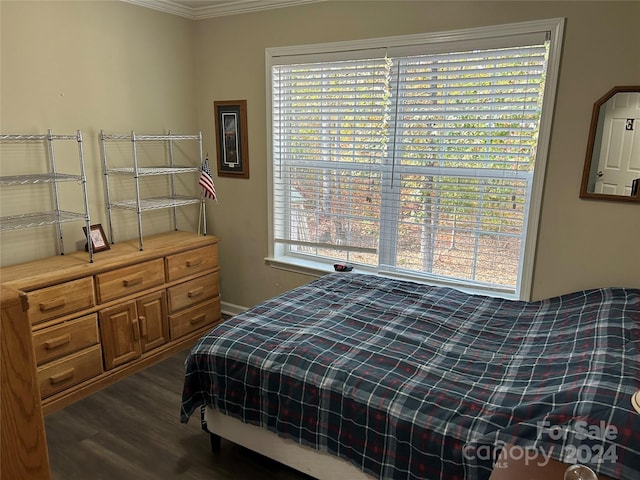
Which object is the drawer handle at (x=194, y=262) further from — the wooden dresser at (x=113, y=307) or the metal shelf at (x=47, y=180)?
the metal shelf at (x=47, y=180)

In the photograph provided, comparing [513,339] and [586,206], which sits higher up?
[586,206]

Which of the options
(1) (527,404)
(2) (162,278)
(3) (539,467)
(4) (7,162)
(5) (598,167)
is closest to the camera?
(3) (539,467)

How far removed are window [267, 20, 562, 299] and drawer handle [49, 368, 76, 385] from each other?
164cm

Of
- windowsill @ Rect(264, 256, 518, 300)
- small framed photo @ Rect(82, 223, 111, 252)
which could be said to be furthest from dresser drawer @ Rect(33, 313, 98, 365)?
windowsill @ Rect(264, 256, 518, 300)

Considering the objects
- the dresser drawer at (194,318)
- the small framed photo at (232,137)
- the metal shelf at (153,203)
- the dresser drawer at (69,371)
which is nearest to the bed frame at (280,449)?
the dresser drawer at (69,371)

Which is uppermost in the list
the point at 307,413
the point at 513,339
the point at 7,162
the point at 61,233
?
the point at 7,162

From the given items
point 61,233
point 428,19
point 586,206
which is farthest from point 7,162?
point 586,206

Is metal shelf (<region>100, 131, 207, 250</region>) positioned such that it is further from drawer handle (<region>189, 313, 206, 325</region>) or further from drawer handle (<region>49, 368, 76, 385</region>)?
drawer handle (<region>49, 368, 76, 385</region>)

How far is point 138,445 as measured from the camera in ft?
7.75

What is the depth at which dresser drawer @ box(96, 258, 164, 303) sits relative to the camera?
282 centimetres

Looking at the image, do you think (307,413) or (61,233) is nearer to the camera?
(307,413)

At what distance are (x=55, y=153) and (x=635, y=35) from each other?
339 cm

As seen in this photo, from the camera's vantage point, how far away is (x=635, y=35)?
7.29 feet

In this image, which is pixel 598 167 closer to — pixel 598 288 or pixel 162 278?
pixel 598 288
